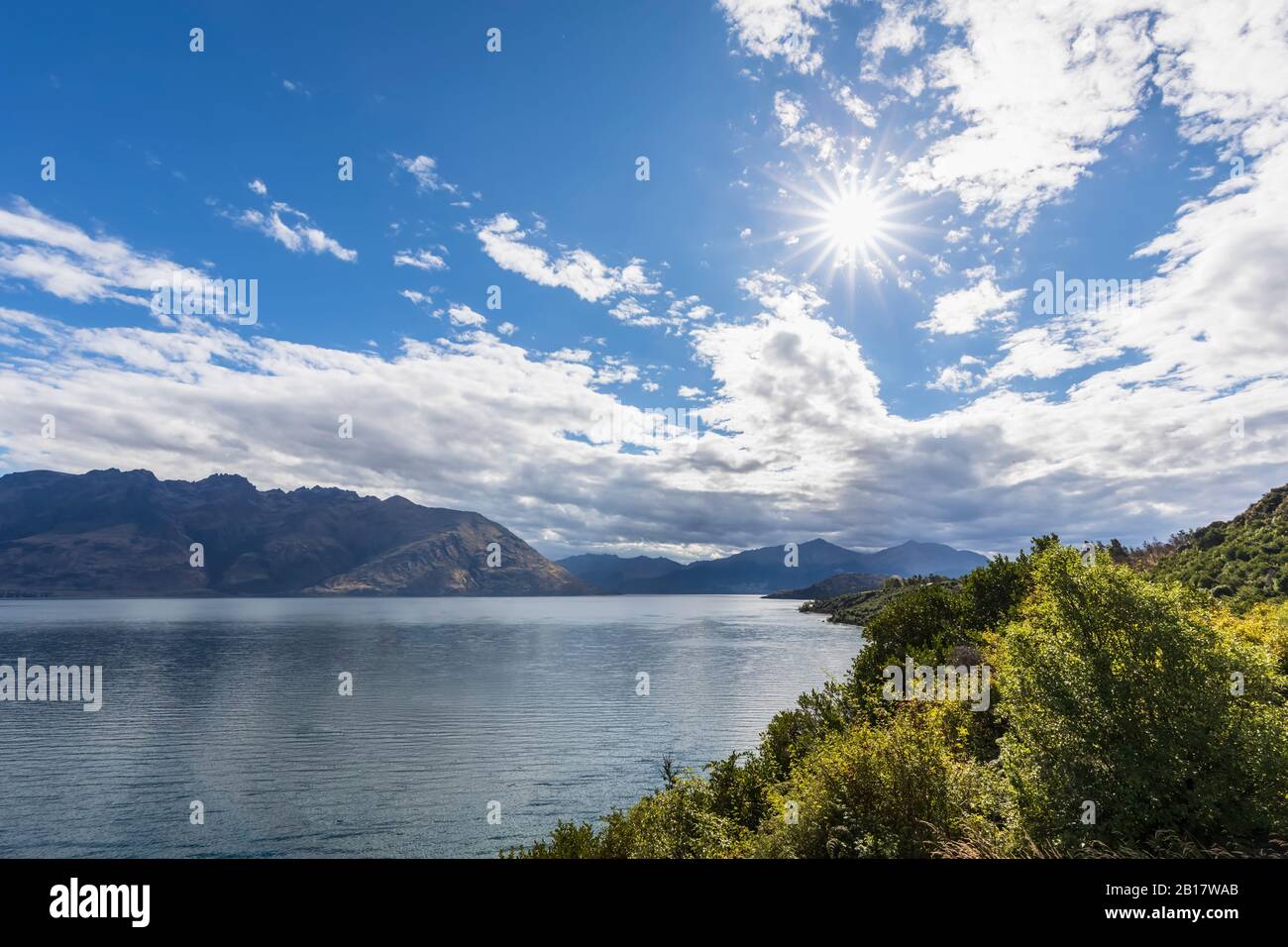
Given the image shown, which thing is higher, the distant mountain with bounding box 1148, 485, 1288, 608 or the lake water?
the distant mountain with bounding box 1148, 485, 1288, 608

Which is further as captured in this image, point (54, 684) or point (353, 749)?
point (54, 684)

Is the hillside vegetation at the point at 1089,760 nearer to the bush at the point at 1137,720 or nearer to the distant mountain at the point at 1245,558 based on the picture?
the bush at the point at 1137,720

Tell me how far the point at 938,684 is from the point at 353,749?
63014 millimetres

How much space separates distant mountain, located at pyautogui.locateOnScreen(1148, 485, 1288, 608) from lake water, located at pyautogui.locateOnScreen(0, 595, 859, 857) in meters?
70.3

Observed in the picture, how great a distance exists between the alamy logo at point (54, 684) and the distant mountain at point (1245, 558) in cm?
15770

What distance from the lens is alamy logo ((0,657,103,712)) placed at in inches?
3656

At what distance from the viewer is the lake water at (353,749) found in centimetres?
4634

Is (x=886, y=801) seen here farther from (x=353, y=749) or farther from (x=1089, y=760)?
(x=353, y=749)

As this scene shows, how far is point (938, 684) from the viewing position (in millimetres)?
51750
